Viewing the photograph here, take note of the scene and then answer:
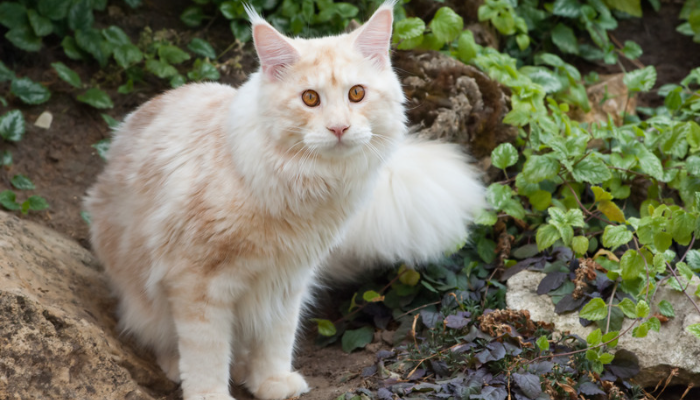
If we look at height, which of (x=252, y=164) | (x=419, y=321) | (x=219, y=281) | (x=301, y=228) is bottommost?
(x=419, y=321)

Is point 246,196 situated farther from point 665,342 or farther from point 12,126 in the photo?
point 12,126

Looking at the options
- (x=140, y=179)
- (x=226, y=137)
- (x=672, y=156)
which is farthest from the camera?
(x=672, y=156)

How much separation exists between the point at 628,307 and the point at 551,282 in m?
0.37

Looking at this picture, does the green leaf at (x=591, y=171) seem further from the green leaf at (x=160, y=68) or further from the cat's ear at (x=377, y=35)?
the green leaf at (x=160, y=68)

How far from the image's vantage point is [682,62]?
4.30m

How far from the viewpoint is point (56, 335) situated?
2143 millimetres

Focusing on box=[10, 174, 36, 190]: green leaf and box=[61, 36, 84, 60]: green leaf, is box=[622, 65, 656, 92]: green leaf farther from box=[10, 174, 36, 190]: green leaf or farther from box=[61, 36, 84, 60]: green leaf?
box=[10, 174, 36, 190]: green leaf

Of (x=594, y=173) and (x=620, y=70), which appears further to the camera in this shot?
(x=620, y=70)

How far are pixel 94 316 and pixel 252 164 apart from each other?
1.03m

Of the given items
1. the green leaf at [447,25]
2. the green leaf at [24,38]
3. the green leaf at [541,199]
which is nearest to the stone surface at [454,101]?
the green leaf at [447,25]

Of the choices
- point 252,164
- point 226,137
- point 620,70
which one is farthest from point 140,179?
point 620,70

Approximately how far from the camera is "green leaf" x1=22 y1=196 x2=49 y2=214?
3.07m

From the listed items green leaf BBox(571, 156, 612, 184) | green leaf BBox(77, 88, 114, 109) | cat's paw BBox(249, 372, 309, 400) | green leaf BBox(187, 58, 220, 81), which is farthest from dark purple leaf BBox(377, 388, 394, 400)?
green leaf BBox(77, 88, 114, 109)

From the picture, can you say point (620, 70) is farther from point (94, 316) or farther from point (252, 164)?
point (94, 316)
